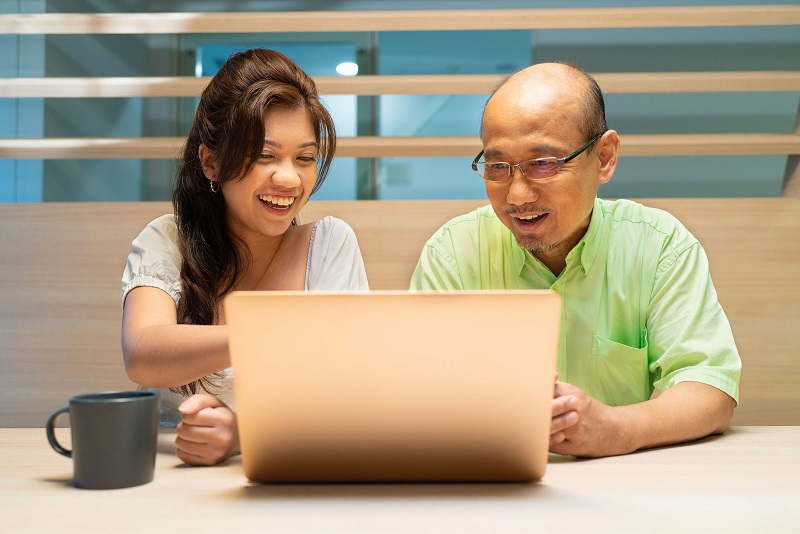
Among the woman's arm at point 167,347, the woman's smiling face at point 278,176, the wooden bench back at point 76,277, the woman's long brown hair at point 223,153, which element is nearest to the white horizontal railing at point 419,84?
the wooden bench back at point 76,277

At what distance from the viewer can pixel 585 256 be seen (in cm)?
141

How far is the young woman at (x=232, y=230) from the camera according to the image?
1.25 metres

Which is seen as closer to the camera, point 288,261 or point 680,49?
point 288,261

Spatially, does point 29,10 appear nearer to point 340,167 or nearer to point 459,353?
point 340,167

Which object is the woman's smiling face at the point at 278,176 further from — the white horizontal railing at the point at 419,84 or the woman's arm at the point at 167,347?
the white horizontal railing at the point at 419,84

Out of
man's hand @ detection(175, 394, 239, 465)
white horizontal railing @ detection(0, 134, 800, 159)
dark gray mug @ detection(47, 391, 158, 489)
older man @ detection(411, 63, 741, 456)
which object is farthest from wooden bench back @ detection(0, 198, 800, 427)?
dark gray mug @ detection(47, 391, 158, 489)

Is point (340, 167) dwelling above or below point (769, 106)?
below

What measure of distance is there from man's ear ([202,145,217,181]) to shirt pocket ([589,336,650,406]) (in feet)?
2.52

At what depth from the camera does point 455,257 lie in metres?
1.51

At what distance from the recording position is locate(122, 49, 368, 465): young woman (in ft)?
4.11

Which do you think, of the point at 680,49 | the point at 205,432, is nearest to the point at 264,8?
the point at 680,49

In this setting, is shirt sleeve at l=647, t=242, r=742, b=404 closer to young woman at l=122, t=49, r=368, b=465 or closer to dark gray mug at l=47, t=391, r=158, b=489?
young woman at l=122, t=49, r=368, b=465

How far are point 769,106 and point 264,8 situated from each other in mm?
2675

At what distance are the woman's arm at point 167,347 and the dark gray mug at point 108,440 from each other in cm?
35
